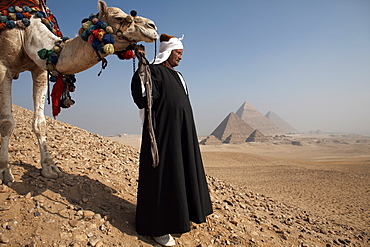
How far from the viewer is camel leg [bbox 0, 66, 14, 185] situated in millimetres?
2664

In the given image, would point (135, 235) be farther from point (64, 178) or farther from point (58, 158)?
point (58, 158)

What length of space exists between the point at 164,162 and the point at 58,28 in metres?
2.33

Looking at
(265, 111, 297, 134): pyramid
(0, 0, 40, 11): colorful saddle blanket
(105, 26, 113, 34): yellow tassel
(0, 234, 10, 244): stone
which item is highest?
(265, 111, 297, 134): pyramid

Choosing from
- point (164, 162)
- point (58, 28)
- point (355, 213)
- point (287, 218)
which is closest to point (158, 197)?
point (164, 162)

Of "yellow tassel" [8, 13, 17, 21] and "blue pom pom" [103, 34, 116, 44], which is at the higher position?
"yellow tassel" [8, 13, 17, 21]

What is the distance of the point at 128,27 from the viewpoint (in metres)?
2.23

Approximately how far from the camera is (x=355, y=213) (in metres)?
6.12

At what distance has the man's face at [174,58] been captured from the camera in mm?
2613

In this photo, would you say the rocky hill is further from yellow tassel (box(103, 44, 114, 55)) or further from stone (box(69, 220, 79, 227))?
yellow tassel (box(103, 44, 114, 55))

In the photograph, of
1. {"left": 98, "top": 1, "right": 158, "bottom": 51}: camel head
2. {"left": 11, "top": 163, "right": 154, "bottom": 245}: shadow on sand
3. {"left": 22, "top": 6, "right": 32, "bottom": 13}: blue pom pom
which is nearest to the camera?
{"left": 98, "top": 1, "right": 158, "bottom": 51}: camel head

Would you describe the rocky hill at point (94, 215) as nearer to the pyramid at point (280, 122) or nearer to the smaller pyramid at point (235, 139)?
the smaller pyramid at point (235, 139)

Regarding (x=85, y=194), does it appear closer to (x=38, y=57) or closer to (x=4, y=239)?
(x=4, y=239)

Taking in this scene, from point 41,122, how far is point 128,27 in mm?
1650

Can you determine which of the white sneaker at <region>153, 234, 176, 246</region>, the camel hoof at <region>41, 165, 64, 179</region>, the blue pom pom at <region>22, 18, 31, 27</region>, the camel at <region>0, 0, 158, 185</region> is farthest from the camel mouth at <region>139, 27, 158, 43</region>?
the camel hoof at <region>41, 165, 64, 179</region>
